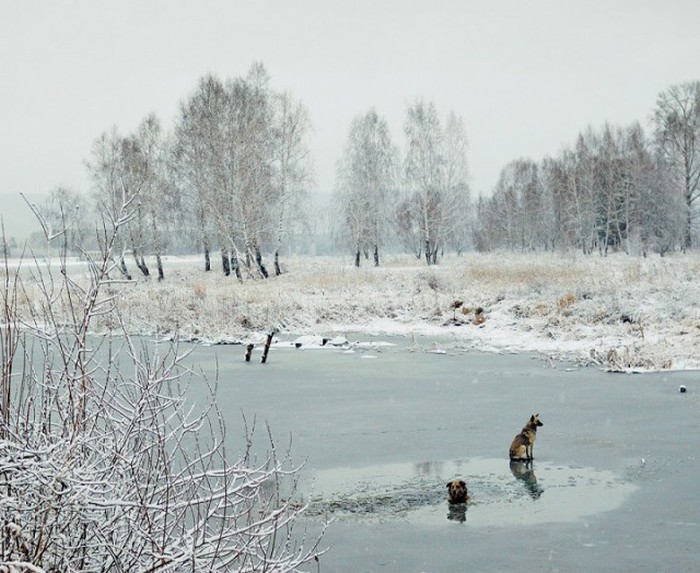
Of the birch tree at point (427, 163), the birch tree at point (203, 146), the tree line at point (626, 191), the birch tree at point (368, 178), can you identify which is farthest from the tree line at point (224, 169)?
the tree line at point (626, 191)

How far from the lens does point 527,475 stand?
726 centimetres

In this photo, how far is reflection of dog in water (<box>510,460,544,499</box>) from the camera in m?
6.73

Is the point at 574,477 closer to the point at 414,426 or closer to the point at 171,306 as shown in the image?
the point at 414,426

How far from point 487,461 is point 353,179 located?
37381mm

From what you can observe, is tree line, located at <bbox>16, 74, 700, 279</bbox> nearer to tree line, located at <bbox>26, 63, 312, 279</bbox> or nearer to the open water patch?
tree line, located at <bbox>26, 63, 312, 279</bbox>

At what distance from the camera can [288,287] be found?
2662cm

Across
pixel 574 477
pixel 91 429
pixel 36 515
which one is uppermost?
pixel 91 429

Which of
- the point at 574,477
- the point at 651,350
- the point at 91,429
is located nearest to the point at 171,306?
the point at 651,350

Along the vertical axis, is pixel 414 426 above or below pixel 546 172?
below

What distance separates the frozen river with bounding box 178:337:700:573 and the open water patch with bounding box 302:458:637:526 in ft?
0.06

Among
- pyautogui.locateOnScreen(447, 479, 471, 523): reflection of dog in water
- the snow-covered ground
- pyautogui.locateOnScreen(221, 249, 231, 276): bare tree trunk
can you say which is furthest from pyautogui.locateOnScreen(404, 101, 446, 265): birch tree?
pyautogui.locateOnScreen(447, 479, 471, 523): reflection of dog in water

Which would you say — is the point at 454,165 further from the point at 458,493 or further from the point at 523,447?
the point at 458,493

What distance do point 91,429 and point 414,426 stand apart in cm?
639

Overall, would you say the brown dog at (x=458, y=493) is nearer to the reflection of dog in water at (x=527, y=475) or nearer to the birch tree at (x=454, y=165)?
the reflection of dog in water at (x=527, y=475)
